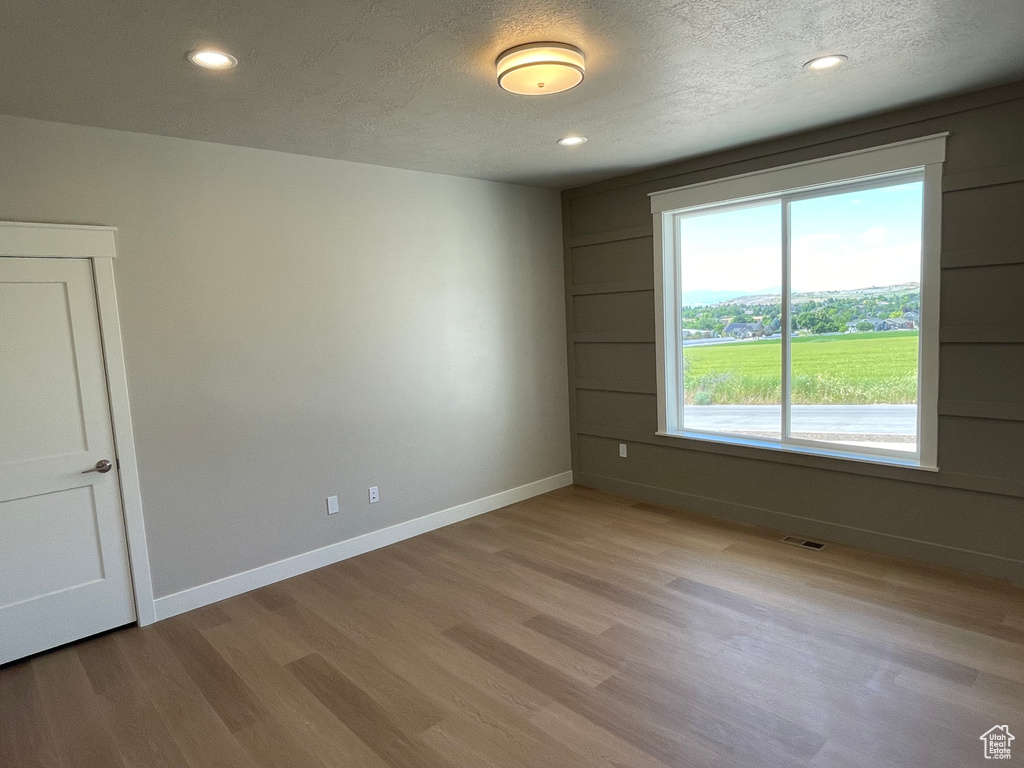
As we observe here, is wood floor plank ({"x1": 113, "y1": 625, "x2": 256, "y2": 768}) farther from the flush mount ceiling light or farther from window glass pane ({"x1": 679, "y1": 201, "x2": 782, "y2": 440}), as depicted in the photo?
window glass pane ({"x1": 679, "y1": 201, "x2": 782, "y2": 440})

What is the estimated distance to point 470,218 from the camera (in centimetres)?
461

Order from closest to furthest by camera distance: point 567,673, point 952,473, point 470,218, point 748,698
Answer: point 748,698
point 567,673
point 952,473
point 470,218

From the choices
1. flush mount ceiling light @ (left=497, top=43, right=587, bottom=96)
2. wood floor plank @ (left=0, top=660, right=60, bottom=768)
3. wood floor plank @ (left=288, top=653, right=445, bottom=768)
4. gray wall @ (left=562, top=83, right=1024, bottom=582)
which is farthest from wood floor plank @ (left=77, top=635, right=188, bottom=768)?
gray wall @ (left=562, top=83, right=1024, bottom=582)

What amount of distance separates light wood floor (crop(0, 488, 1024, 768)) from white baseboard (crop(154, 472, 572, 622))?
95mm

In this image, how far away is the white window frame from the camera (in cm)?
331

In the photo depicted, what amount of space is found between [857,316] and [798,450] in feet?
3.11

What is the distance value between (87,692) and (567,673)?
2.13 meters

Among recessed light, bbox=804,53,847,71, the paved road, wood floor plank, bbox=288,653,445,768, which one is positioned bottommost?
wood floor plank, bbox=288,653,445,768

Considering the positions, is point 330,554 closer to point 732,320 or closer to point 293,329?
point 293,329

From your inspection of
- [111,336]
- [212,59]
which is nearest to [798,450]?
[212,59]

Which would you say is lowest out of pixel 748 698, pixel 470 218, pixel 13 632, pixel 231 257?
pixel 748 698

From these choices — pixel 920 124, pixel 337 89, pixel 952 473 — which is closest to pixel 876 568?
pixel 952 473

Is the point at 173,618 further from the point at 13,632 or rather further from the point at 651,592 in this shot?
the point at 651,592

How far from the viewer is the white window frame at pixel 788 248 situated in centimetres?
331
